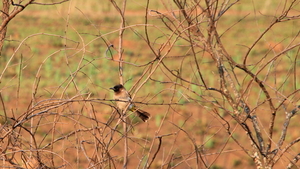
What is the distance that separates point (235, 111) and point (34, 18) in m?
22.2

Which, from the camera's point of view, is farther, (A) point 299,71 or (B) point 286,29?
(B) point 286,29

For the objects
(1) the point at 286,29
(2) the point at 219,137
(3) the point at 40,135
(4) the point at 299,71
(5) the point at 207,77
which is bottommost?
(3) the point at 40,135

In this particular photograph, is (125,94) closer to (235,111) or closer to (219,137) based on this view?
(235,111)

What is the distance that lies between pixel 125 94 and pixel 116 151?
549 cm

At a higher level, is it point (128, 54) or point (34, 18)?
point (34, 18)

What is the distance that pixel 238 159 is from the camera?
10.5 m

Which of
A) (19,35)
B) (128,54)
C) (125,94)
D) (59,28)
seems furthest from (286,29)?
(125,94)

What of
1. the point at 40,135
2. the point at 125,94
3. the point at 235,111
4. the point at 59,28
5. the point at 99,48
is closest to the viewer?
the point at 235,111

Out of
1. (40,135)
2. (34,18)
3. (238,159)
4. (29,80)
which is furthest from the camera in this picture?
(34,18)

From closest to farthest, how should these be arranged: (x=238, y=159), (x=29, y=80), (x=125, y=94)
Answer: (x=125, y=94) < (x=238, y=159) < (x=29, y=80)

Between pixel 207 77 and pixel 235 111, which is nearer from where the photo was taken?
pixel 235 111

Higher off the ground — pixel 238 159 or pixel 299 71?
pixel 299 71

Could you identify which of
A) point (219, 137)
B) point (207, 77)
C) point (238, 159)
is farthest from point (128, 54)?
point (238, 159)

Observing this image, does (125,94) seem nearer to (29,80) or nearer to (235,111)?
(235,111)
